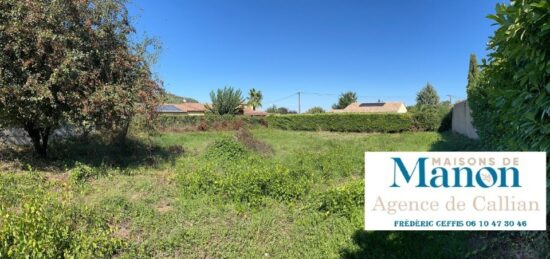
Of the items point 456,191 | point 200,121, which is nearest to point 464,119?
point 456,191

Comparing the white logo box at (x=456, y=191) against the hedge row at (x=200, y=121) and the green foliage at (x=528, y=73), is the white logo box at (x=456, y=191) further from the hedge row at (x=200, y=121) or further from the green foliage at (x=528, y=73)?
the hedge row at (x=200, y=121)

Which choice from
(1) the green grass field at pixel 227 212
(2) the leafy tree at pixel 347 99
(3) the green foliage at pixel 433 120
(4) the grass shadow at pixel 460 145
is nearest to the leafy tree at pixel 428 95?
(2) the leafy tree at pixel 347 99

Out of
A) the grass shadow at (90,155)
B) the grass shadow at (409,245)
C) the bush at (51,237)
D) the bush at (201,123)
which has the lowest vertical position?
the grass shadow at (409,245)

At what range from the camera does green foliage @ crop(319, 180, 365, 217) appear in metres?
4.50

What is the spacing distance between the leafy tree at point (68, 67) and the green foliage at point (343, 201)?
519 centimetres

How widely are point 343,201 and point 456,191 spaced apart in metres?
2.72

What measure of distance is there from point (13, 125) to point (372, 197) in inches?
371

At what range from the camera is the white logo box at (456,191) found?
6.44ft

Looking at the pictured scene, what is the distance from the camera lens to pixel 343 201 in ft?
15.1

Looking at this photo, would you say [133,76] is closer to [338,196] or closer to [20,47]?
[20,47]

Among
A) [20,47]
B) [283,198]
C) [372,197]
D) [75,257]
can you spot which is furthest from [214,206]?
Answer: [20,47]

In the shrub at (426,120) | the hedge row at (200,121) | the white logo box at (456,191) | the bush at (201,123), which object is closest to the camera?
the white logo box at (456,191)

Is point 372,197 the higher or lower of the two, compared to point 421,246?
higher

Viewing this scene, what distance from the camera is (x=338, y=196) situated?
185 inches
